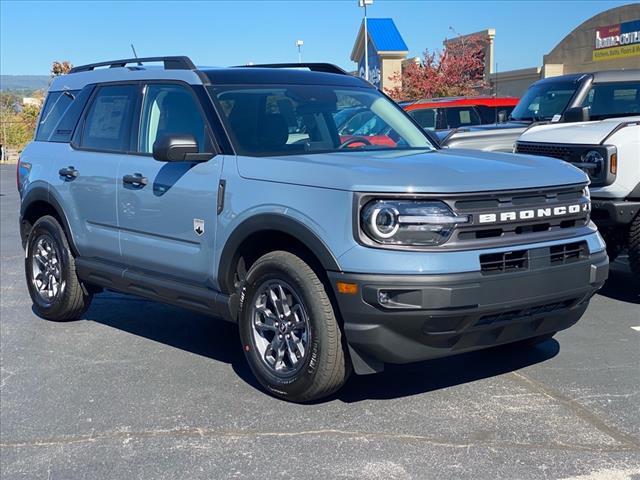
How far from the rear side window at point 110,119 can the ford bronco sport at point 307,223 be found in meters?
0.02

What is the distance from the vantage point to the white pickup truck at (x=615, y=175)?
661 cm

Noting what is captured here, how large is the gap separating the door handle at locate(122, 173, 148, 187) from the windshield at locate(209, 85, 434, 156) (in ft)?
2.61

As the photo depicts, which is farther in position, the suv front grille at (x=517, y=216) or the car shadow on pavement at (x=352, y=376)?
the car shadow on pavement at (x=352, y=376)

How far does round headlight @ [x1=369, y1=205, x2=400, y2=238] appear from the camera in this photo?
4.19m

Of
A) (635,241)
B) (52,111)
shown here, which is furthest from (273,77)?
(635,241)

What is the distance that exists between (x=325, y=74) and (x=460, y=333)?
2639 millimetres

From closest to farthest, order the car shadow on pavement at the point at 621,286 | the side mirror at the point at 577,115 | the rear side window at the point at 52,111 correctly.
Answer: the rear side window at the point at 52,111, the car shadow on pavement at the point at 621,286, the side mirror at the point at 577,115

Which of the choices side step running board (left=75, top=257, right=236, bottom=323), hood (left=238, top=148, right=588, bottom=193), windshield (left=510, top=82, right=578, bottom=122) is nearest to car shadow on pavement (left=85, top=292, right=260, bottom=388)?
side step running board (left=75, top=257, right=236, bottom=323)

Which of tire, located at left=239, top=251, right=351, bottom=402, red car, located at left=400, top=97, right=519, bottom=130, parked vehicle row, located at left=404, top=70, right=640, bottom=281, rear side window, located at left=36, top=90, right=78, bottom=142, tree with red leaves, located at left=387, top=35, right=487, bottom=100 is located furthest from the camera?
tree with red leaves, located at left=387, top=35, right=487, bottom=100

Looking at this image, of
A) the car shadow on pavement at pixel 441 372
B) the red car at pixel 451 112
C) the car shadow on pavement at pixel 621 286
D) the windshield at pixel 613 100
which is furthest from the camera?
the red car at pixel 451 112

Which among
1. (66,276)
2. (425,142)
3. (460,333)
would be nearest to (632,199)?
(425,142)

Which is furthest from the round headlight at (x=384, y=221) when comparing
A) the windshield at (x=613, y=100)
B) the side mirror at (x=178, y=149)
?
the windshield at (x=613, y=100)

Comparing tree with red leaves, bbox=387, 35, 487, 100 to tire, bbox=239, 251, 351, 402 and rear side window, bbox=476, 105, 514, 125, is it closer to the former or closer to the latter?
rear side window, bbox=476, 105, 514, 125

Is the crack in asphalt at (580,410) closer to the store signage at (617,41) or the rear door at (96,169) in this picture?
the rear door at (96,169)
